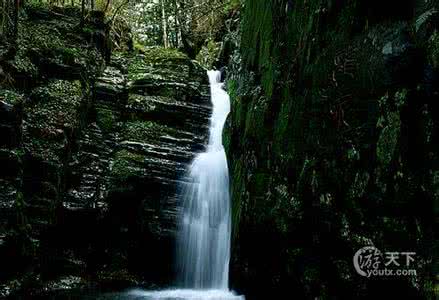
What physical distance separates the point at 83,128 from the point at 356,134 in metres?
6.59

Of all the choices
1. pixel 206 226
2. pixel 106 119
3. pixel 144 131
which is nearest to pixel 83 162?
pixel 106 119

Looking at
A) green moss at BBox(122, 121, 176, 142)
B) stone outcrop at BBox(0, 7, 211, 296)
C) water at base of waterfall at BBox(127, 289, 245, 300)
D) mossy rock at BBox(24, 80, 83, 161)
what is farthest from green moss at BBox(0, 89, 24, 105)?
water at base of waterfall at BBox(127, 289, 245, 300)

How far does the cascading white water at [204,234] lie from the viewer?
756cm

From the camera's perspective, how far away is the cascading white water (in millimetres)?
7559

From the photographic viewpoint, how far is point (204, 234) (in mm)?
8234

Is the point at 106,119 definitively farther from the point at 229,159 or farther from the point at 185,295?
the point at 185,295

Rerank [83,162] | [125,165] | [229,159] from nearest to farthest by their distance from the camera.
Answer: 1. [83,162]
2. [125,165]
3. [229,159]

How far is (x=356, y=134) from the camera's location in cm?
377

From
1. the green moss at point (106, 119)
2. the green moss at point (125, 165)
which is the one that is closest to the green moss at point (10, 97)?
the green moss at point (106, 119)

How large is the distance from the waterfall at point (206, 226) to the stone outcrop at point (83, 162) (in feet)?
0.97

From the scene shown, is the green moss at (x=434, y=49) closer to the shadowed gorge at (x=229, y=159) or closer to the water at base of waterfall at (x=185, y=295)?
the shadowed gorge at (x=229, y=159)

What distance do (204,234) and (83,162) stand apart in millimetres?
2957

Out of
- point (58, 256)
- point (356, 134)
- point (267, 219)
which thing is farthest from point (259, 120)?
point (58, 256)

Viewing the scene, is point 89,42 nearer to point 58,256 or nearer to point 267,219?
point 58,256
